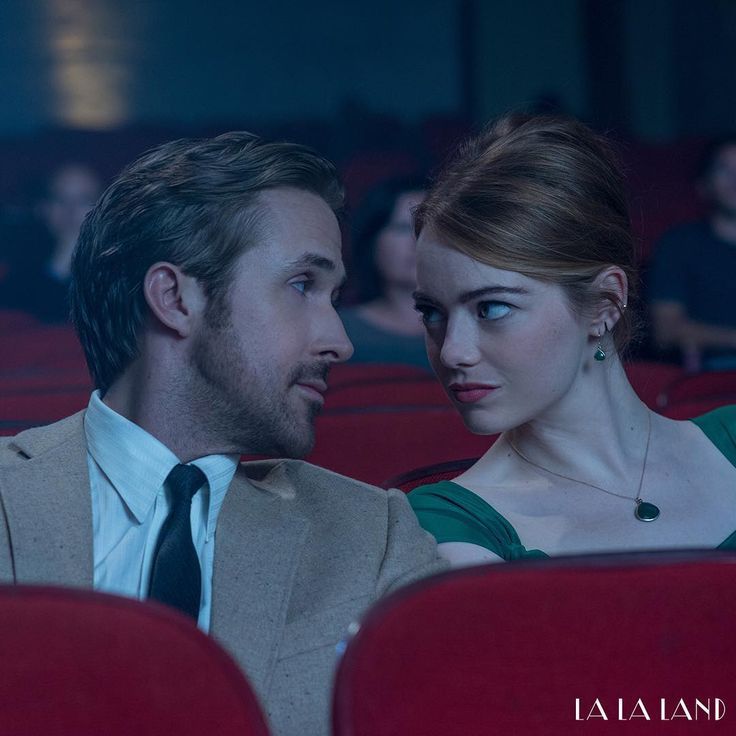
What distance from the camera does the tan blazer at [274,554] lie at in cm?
88

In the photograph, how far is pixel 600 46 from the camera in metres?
3.99

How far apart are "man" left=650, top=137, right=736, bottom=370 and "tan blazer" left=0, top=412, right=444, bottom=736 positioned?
2.25 m

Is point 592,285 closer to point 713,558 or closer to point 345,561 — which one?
point 345,561

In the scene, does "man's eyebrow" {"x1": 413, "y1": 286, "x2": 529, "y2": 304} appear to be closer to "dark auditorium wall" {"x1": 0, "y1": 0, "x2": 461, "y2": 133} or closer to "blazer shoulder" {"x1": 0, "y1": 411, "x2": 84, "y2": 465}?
"blazer shoulder" {"x1": 0, "y1": 411, "x2": 84, "y2": 465}

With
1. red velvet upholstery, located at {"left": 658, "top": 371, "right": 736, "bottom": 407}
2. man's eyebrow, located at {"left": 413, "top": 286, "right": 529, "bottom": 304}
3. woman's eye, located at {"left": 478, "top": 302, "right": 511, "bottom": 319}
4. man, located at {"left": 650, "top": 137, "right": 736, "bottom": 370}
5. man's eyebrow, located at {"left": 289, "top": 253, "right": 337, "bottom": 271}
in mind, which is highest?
man's eyebrow, located at {"left": 289, "top": 253, "right": 337, "bottom": 271}

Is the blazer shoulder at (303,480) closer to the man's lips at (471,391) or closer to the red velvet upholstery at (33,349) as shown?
the man's lips at (471,391)

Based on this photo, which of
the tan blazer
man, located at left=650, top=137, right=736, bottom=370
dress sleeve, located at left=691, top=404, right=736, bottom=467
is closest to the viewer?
the tan blazer

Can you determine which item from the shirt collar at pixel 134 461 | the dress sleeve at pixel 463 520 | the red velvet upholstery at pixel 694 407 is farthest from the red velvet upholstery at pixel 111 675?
the red velvet upholstery at pixel 694 407

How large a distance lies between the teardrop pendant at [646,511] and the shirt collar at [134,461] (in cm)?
44

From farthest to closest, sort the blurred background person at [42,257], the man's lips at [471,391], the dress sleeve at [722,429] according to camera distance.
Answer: the blurred background person at [42,257]
the dress sleeve at [722,429]
the man's lips at [471,391]

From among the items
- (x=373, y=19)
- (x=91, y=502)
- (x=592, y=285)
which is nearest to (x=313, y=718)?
(x=91, y=502)

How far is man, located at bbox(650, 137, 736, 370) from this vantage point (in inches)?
122

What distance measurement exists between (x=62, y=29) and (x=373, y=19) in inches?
41.0

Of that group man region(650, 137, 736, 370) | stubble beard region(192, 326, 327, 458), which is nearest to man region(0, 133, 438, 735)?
stubble beard region(192, 326, 327, 458)
